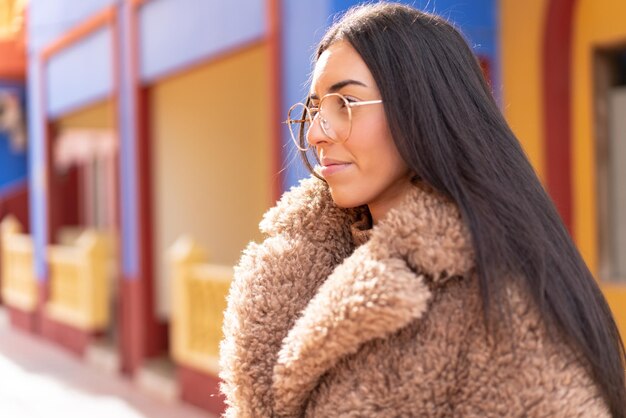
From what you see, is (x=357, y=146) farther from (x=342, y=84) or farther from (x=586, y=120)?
(x=586, y=120)

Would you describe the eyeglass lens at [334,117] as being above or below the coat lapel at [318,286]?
above

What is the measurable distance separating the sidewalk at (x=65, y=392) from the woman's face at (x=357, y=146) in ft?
17.1

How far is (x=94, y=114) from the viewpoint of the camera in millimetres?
11836

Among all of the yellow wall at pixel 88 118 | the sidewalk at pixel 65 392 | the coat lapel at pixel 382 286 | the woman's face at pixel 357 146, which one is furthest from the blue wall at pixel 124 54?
the coat lapel at pixel 382 286

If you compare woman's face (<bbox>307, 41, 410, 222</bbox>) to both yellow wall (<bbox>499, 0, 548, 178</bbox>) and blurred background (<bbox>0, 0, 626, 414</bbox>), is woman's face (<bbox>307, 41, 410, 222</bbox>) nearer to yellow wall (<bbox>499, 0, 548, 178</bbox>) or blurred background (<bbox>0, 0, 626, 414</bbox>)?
blurred background (<bbox>0, 0, 626, 414</bbox>)

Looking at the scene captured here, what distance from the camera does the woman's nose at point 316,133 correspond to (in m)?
1.41

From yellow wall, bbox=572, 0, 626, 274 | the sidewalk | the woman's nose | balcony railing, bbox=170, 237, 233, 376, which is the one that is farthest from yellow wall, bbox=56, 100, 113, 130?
the woman's nose

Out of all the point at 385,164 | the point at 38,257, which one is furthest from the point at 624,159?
the point at 38,257

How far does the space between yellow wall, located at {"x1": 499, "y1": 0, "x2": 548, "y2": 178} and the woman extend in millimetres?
3486

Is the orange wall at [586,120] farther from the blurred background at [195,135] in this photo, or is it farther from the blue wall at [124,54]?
the blue wall at [124,54]

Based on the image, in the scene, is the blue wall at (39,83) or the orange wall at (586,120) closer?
the orange wall at (586,120)

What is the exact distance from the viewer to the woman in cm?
123

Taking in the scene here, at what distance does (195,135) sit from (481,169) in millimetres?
8099

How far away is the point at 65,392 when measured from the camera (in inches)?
296
